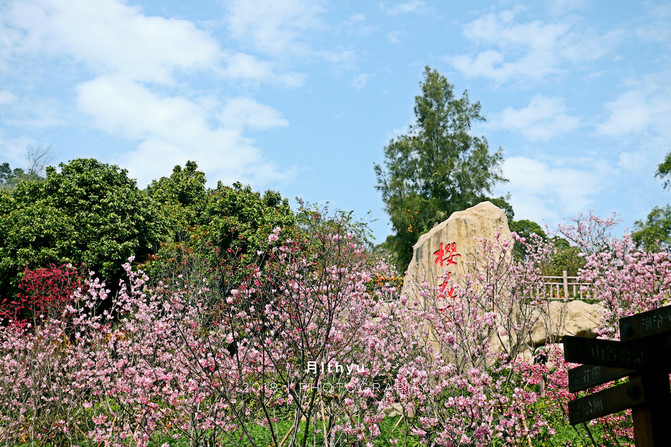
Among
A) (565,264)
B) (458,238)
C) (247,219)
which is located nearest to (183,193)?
(247,219)

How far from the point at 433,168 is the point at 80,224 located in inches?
589

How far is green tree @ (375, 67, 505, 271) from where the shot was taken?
23750mm

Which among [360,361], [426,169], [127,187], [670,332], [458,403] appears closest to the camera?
[670,332]

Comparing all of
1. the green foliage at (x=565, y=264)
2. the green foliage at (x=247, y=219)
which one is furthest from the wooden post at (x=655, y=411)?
the green foliage at (x=565, y=264)

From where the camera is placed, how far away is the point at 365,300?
22.9 ft

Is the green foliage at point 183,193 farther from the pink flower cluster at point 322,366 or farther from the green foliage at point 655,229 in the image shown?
the green foliage at point 655,229

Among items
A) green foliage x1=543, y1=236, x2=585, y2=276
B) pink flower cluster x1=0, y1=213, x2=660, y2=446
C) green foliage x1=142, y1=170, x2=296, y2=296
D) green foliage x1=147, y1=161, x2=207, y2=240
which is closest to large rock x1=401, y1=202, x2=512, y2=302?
pink flower cluster x1=0, y1=213, x2=660, y2=446

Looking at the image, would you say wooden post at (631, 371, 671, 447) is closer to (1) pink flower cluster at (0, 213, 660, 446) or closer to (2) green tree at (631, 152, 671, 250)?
(1) pink flower cluster at (0, 213, 660, 446)

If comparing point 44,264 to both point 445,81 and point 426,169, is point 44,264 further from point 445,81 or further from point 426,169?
point 445,81

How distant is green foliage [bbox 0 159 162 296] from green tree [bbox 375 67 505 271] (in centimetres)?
1168

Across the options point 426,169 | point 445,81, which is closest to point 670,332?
point 426,169

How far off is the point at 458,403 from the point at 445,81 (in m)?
22.2

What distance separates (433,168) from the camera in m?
24.4

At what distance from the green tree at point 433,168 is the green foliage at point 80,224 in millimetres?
11682
